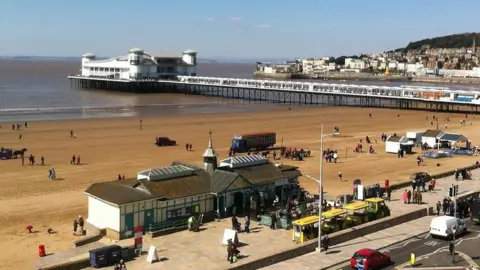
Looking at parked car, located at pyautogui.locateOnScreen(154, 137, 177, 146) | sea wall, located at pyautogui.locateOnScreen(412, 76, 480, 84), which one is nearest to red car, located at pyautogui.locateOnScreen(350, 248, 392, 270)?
parked car, located at pyautogui.locateOnScreen(154, 137, 177, 146)

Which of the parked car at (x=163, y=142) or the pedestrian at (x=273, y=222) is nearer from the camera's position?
the pedestrian at (x=273, y=222)

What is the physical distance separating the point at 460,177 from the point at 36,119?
45.7 metres

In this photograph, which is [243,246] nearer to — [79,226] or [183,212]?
[183,212]

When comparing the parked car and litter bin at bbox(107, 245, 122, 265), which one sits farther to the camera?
the parked car

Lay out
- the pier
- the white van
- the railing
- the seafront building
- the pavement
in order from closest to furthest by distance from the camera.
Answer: the pavement < the white van < the seafront building < the railing < the pier

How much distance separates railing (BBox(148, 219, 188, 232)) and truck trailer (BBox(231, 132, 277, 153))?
2163 cm

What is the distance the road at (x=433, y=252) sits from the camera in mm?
17234

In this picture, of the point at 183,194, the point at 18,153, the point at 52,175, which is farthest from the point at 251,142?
the point at 183,194

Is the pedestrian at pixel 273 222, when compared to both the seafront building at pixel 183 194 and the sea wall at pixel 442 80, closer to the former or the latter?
the seafront building at pixel 183 194

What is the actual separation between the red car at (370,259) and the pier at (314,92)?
5871 centimetres

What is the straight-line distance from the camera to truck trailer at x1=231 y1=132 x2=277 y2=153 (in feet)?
139

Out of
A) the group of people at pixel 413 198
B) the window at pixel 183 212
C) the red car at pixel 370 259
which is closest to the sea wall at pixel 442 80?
the group of people at pixel 413 198

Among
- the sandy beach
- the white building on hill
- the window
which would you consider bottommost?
the sandy beach

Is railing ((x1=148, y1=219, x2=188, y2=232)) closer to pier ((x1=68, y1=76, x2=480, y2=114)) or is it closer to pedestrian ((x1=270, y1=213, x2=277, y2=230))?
pedestrian ((x1=270, y1=213, x2=277, y2=230))
